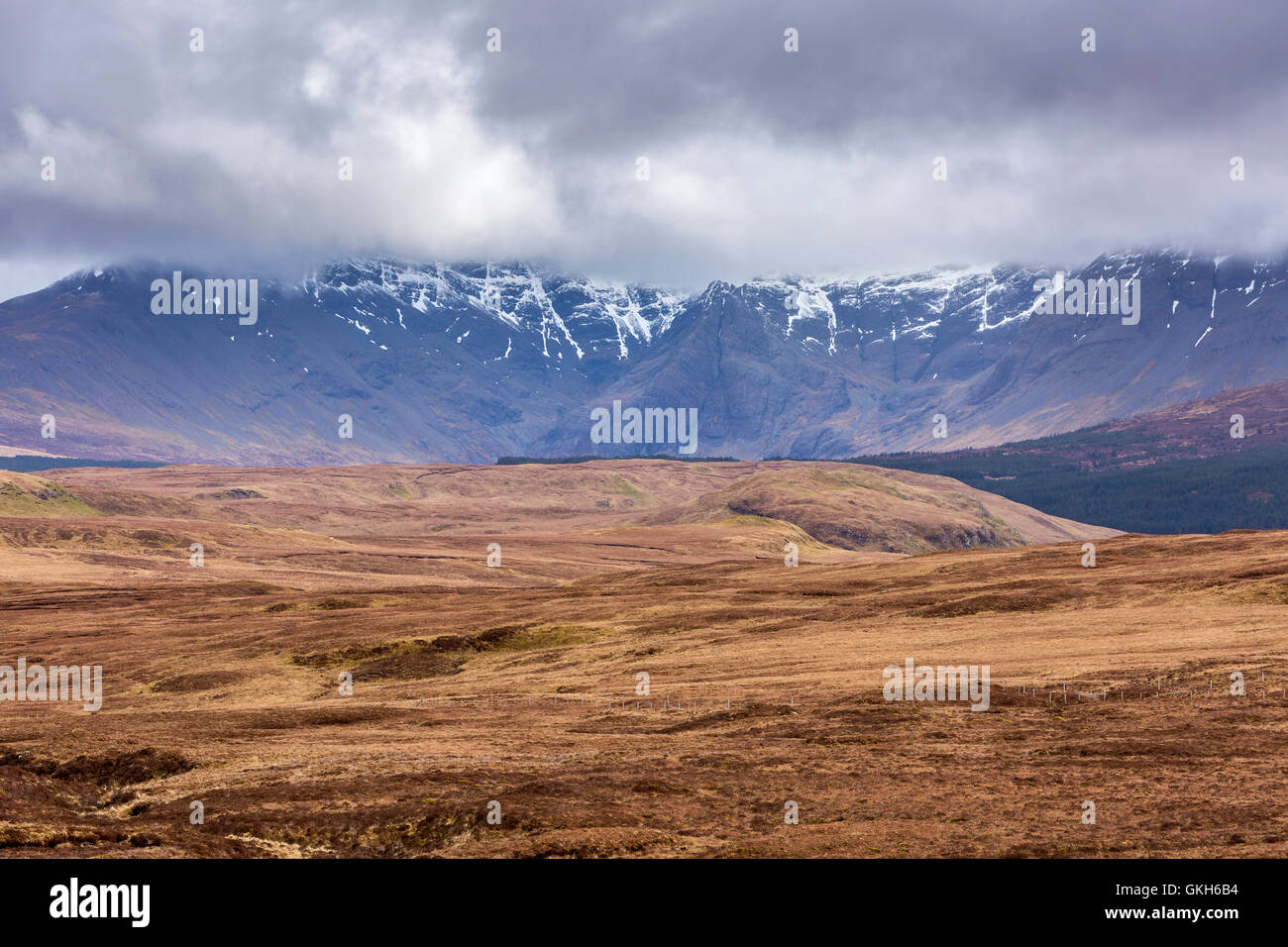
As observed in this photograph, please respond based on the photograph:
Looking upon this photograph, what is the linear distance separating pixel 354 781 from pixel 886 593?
7707 centimetres

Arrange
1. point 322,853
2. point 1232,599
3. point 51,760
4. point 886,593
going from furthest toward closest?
1. point 886,593
2. point 1232,599
3. point 51,760
4. point 322,853

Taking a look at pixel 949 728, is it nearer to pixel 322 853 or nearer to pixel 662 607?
pixel 322 853

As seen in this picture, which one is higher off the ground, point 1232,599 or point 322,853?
point 1232,599

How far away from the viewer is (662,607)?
117625mm

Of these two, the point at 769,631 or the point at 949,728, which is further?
the point at 769,631

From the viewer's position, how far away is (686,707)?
66375 mm

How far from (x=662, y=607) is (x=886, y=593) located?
2070 cm
